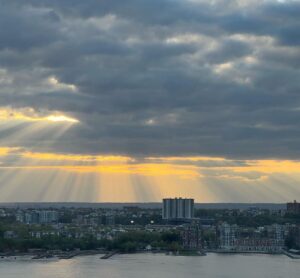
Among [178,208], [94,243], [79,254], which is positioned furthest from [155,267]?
[178,208]

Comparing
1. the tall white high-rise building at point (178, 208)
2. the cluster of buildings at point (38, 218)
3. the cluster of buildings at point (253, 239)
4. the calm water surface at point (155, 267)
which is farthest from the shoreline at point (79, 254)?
the tall white high-rise building at point (178, 208)

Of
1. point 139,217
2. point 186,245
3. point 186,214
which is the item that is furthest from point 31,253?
point 186,214

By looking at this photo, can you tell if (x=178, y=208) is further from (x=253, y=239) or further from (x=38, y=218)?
(x=253, y=239)

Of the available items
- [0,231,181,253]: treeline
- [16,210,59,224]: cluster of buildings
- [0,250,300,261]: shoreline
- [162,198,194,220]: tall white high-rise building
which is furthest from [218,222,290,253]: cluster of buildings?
[162,198,194,220]: tall white high-rise building

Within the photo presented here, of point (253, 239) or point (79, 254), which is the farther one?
point (253, 239)

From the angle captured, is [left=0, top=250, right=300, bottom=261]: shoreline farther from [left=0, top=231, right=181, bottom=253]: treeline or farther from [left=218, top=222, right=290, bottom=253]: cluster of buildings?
[left=218, top=222, right=290, bottom=253]: cluster of buildings

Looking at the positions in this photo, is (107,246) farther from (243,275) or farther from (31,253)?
(243,275)

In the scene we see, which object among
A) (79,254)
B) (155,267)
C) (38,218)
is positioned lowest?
(155,267)
